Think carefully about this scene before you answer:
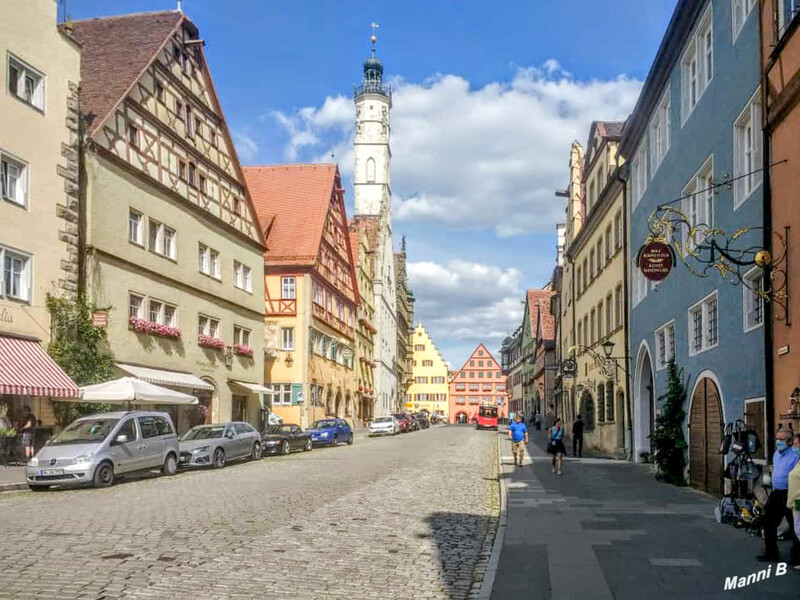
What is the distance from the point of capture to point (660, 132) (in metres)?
23.2

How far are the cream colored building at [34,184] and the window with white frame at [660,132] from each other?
16.9 metres

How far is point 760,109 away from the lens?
1491cm

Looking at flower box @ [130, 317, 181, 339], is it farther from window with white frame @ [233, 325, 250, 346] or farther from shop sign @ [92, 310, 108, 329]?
window with white frame @ [233, 325, 250, 346]

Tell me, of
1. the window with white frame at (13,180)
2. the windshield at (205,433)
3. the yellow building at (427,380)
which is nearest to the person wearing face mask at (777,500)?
the windshield at (205,433)

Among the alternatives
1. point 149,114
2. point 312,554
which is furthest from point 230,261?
point 312,554

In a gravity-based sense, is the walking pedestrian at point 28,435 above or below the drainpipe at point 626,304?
below

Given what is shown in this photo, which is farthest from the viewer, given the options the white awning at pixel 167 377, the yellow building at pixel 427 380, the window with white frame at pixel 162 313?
the yellow building at pixel 427 380

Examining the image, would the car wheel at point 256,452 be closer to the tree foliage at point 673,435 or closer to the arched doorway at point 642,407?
the arched doorway at point 642,407

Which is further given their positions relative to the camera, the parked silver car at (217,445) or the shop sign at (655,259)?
the parked silver car at (217,445)

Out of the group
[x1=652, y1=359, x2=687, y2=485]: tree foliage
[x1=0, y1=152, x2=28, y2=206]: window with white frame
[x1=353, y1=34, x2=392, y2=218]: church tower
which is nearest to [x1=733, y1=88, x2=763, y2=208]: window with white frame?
[x1=652, y1=359, x2=687, y2=485]: tree foliage

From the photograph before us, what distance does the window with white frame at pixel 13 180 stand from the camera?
24.0m

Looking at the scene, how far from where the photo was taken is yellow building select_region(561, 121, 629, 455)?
30625mm

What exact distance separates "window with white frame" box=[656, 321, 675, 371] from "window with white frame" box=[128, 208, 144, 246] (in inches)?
700

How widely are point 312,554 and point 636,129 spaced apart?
62.3ft
